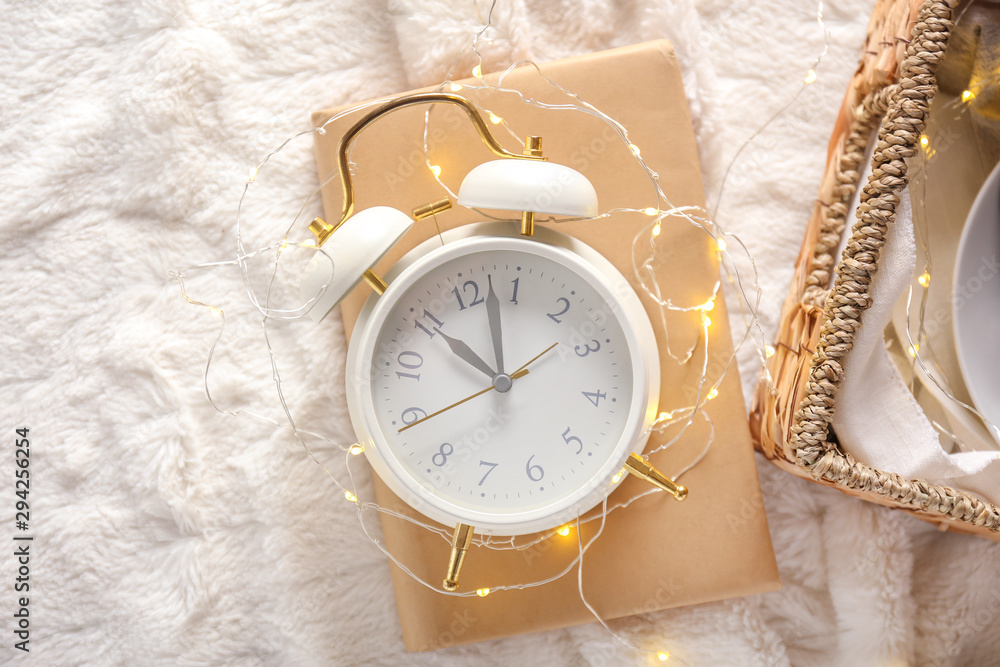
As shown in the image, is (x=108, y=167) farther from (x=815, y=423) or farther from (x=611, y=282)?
(x=815, y=423)

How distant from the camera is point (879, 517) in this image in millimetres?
705

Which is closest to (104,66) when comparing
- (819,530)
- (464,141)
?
(464,141)

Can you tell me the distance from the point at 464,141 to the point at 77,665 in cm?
67

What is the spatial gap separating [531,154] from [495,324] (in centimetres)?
14

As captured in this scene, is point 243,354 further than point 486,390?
Yes

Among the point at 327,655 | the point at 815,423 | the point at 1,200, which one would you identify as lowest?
the point at 327,655

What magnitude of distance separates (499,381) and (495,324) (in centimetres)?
5

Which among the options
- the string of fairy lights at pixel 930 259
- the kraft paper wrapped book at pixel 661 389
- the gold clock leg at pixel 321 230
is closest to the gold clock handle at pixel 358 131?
the gold clock leg at pixel 321 230

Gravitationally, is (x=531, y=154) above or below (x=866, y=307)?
above

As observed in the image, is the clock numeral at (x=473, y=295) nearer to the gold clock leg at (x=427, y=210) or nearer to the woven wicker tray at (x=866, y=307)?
the gold clock leg at (x=427, y=210)

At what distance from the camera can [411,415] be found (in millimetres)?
575

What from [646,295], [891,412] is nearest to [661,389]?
[646,295]

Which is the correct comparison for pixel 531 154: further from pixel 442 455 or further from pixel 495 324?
pixel 442 455

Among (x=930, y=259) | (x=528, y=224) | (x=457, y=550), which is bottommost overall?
(x=457, y=550)
